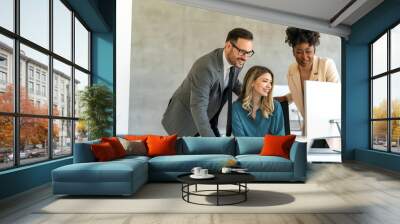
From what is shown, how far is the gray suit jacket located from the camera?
8.34 metres

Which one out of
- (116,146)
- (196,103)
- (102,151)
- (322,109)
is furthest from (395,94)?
(102,151)

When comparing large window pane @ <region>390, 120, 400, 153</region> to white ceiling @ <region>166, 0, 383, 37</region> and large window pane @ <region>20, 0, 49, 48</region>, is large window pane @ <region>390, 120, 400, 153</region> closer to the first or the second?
white ceiling @ <region>166, 0, 383, 37</region>

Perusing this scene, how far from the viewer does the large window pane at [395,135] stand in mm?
7736

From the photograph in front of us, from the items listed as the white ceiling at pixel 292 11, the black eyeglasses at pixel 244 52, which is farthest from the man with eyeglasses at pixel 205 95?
the white ceiling at pixel 292 11

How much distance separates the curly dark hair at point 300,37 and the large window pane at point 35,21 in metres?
5.25

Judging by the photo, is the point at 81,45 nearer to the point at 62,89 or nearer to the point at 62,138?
the point at 62,89

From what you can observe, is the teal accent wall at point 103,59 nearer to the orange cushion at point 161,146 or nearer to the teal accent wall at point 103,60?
the teal accent wall at point 103,60

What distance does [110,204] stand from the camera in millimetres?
4434

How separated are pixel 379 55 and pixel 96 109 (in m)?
6.53

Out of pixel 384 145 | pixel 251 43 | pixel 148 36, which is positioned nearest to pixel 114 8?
pixel 148 36

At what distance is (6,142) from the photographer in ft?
15.9

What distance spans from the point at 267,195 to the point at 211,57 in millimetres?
4339

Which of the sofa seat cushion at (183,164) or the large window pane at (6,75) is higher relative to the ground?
the large window pane at (6,75)

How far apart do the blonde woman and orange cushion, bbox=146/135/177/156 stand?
221cm
